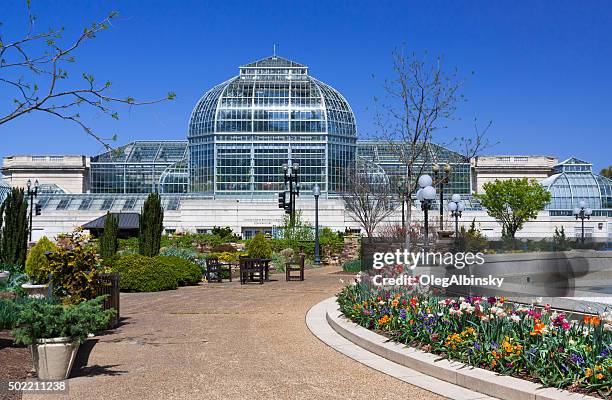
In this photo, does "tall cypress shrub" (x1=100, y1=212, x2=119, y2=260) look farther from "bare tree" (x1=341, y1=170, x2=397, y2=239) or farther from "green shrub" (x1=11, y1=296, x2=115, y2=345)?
"bare tree" (x1=341, y1=170, x2=397, y2=239)

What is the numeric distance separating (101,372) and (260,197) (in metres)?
52.2

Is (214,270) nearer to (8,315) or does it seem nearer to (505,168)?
(8,315)

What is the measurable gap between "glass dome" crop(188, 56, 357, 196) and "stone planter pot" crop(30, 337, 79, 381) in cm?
Result: 5161

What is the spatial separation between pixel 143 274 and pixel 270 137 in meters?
39.9

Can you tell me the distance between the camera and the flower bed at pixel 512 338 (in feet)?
23.1

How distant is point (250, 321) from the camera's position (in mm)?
14539

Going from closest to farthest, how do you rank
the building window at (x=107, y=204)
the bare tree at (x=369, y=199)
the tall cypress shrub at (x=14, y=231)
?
the tall cypress shrub at (x=14, y=231) < the bare tree at (x=369, y=199) < the building window at (x=107, y=204)

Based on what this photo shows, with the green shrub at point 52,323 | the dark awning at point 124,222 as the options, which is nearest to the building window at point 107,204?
the dark awning at point 124,222

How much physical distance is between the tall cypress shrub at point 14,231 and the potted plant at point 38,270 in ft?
3.48

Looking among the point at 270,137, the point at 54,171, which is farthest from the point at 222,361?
the point at 54,171

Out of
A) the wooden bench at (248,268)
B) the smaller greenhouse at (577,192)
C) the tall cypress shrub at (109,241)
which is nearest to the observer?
the wooden bench at (248,268)

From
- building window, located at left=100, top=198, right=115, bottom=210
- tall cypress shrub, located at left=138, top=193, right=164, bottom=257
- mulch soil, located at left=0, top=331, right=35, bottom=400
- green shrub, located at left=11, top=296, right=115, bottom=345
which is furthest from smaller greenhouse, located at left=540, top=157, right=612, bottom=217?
green shrub, located at left=11, top=296, right=115, bottom=345

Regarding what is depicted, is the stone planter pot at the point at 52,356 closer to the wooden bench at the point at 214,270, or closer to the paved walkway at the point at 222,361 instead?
the paved walkway at the point at 222,361

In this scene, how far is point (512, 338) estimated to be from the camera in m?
8.06
